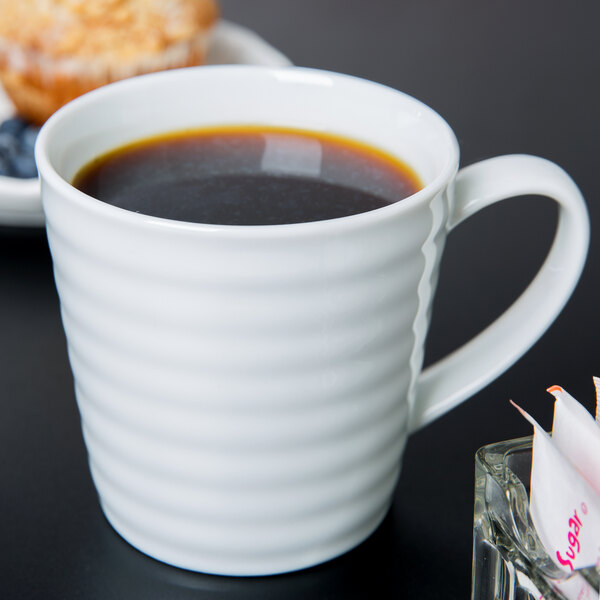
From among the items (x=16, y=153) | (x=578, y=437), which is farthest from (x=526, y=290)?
(x=16, y=153)

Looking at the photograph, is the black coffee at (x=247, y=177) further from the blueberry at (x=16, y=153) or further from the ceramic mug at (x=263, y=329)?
the blueberry at (x=16, y=153)

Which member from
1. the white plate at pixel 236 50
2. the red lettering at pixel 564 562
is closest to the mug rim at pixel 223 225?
the red lettering at pixel 564 562

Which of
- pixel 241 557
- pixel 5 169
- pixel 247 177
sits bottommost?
pixel 5 169

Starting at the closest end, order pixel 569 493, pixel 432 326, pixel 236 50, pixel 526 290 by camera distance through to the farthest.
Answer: pixel 569 493 < pixel 526 290 < pixel 432 326 < pixel 236 50

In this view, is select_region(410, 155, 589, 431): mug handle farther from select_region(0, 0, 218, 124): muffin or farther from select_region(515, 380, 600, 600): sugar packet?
select_region(0, 0, 218, 124): muffin

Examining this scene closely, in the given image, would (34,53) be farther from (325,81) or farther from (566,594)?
(566,594)

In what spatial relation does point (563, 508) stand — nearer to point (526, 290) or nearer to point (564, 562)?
point (564, 562)

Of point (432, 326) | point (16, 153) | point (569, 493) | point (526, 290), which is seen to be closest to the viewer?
point (569, 493)

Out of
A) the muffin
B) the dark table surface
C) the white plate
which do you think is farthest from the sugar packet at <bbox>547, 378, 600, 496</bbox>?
the muffin
